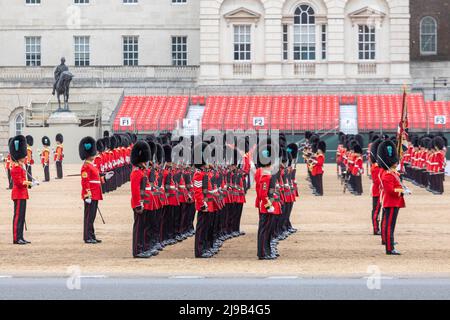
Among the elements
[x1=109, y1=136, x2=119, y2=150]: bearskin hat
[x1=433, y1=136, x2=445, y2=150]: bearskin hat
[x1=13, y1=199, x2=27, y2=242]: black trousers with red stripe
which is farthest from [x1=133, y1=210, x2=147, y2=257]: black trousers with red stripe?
[x1=433, y1=136, x2=445, y2=150]: bearskin hat

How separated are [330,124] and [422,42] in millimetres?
14936

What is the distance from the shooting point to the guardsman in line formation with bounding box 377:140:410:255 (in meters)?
21.0

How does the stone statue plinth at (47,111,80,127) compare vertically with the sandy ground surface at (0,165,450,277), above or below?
above

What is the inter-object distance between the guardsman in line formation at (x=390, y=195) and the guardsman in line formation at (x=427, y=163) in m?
17.5

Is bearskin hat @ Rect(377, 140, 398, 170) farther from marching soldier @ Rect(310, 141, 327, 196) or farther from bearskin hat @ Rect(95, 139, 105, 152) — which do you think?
bearskin hat @ Rect(95, 139, 105, 152)

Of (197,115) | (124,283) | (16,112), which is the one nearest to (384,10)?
(197,115)

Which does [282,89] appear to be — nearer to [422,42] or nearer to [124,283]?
[422,42]

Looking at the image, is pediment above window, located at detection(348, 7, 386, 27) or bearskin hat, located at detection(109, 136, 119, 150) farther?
pediment above window, located at detection(348, 7, 386, 27)

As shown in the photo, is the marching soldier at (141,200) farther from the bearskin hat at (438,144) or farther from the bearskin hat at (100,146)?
the bearskin hat at (438,144)

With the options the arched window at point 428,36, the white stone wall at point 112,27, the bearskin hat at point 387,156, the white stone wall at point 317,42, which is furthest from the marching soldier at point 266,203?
the arched window at point 428,36

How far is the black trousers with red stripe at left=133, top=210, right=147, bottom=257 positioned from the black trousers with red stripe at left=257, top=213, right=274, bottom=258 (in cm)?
199

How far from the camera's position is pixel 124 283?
55.8 feet

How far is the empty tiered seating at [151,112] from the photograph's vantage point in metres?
62.3

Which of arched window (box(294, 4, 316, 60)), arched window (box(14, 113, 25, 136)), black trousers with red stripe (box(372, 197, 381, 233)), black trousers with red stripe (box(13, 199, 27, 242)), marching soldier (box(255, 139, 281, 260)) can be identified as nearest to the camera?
marching soldier (box(255, 139, 281, 260))
